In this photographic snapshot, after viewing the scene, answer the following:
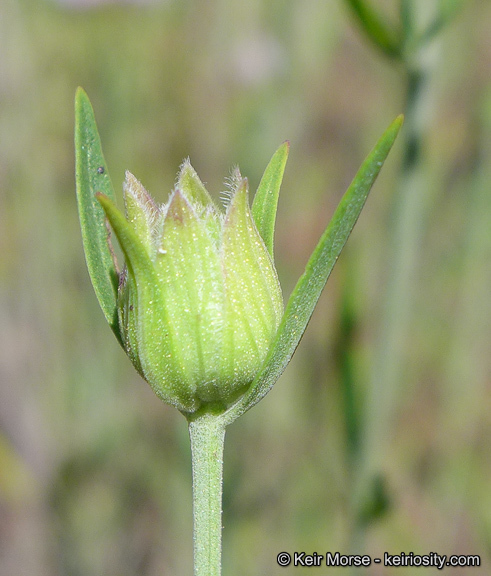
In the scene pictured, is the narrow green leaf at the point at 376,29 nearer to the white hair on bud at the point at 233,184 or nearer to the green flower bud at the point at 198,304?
the white hair on bud at the point at 233,184

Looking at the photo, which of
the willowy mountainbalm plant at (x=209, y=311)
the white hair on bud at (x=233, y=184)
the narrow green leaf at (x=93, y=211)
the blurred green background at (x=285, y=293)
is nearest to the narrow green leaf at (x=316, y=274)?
the willowy mountainbalm plant at (x=209, y=311)

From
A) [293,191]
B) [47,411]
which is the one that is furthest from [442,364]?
[47,411]

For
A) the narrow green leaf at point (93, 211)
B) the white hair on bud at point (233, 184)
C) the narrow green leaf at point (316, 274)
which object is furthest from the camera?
the narrow green leaf at point (93, 211)

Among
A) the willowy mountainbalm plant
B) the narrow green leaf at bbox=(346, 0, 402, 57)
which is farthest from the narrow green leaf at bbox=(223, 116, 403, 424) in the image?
the narrow green leaf at bbox=(346, 0, 402, 57)

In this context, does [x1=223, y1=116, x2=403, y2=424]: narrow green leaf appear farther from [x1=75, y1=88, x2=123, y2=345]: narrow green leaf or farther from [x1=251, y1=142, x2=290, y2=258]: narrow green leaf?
[x1=75, y1=88, x2=123, y2=345]: narrow green leaf

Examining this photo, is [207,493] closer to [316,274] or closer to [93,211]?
[316,274]
